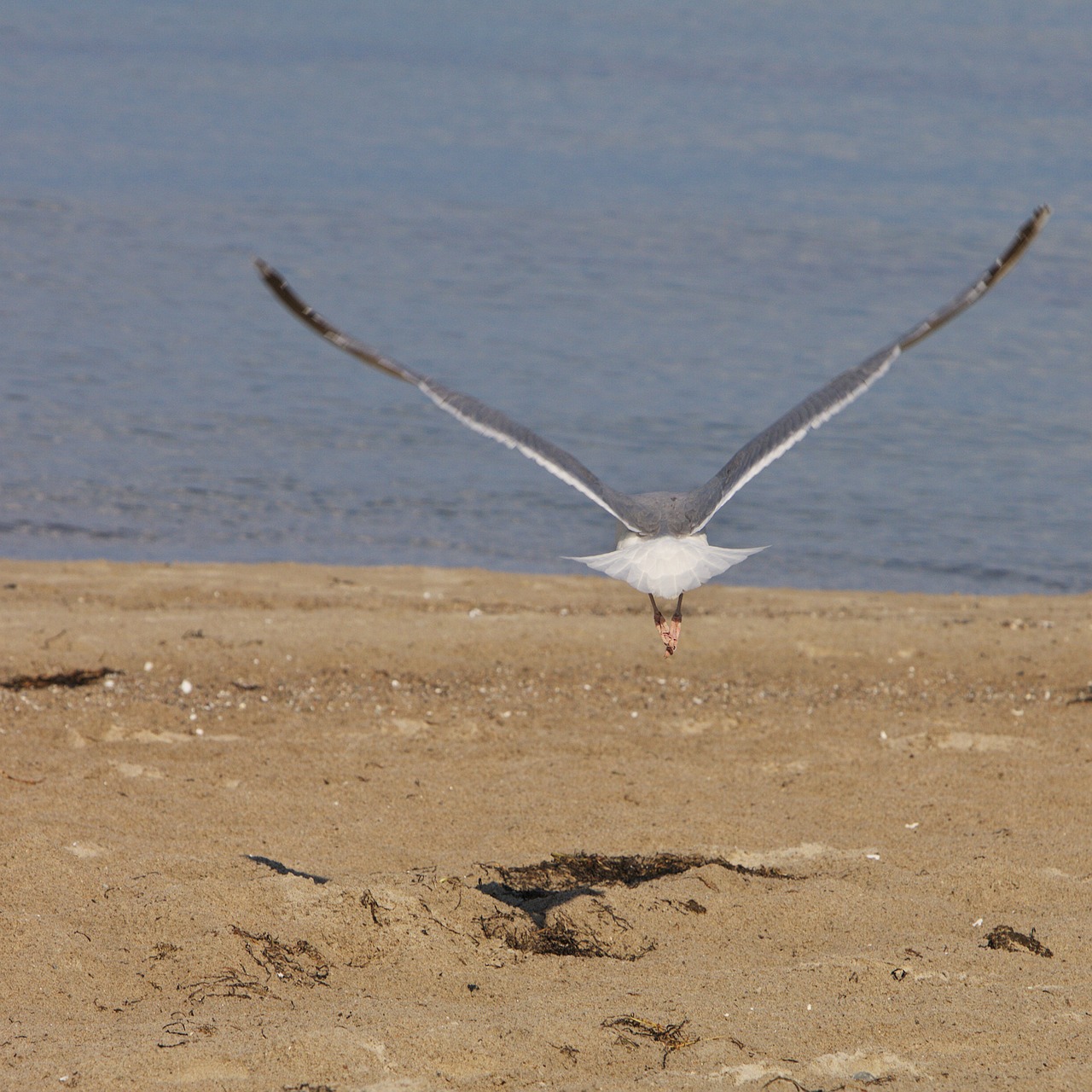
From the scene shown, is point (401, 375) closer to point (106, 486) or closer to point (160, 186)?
point (106, 486)

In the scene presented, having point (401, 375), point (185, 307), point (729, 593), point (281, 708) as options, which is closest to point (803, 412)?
point (401, 375)

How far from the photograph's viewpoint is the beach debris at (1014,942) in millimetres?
5482

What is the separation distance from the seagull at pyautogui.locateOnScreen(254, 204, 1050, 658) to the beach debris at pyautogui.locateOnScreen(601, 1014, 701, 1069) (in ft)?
6.26

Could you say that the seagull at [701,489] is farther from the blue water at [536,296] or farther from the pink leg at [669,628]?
the blue water at [536,296]

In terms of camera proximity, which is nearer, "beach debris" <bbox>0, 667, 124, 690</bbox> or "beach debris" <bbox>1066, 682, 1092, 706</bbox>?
Answer: "beach debris" <bbox>0, 667, 124, 690</bbox>

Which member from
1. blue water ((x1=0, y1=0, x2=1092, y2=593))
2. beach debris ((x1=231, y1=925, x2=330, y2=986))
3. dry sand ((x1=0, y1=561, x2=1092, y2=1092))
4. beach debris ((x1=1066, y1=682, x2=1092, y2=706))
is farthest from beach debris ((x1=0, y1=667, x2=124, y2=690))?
beach debris ((x1=1066, y1=682, x2=1092, y2=706))

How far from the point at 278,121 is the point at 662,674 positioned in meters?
24.8

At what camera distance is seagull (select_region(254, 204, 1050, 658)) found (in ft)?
20.6

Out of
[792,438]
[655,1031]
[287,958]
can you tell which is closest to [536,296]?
[792,438]

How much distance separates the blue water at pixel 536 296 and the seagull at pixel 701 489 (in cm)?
639

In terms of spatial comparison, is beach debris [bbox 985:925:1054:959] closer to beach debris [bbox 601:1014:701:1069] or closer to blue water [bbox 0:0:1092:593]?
beach debris [bbox 601:1014:701:1069]

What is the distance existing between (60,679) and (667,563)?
3.88 m

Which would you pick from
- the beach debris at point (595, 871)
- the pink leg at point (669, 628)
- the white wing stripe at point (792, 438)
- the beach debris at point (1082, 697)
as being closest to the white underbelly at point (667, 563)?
the white wing stripe at point (792, 438)

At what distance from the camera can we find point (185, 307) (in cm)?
1948
